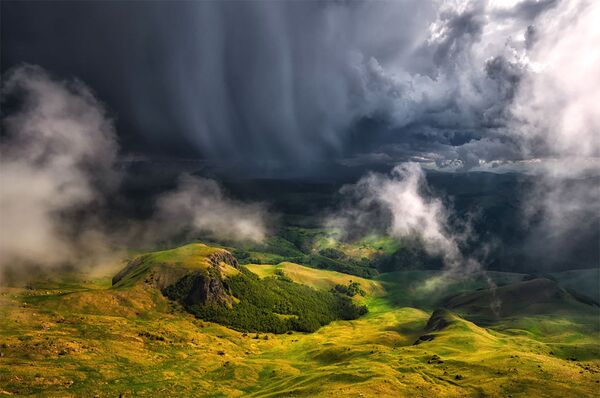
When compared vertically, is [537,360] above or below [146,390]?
above

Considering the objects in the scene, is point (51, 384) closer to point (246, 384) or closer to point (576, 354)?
point (246, 384)

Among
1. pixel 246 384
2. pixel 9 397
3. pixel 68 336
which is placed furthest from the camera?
pixel 68 336

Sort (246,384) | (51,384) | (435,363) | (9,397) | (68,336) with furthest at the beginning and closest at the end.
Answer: (68,336), (246,384), (435,363), (51,384), (9,397)

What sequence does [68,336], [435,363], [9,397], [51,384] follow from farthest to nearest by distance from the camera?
[68,336] < [435,363] < [51,384] < [9,397]

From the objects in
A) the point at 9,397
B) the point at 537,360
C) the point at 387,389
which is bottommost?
the point at 9,397

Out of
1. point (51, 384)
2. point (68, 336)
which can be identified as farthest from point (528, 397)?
point (68, 336)

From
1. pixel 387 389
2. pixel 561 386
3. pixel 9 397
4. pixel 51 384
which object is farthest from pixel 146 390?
pixel 561 386

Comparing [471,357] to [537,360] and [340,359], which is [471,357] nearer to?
[537,360]

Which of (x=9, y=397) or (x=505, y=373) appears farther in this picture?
(x=505, y=373)

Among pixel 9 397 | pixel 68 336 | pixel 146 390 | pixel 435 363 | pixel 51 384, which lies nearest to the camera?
pixel 9 397
